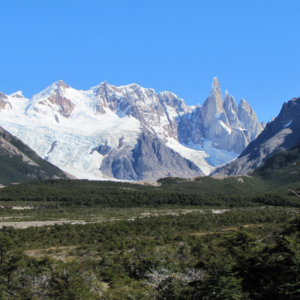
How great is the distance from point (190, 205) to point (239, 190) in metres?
44.3

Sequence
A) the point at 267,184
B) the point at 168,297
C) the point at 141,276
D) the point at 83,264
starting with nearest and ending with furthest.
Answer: the point at 168,297 < the point at 141,276 < the point at 83,264 < the point at 267,184

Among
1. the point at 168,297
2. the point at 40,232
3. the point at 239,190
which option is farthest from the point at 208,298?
the point at 239,190

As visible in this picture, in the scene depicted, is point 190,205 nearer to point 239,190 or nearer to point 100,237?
point 239,190

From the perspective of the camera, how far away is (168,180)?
19738 centimetres

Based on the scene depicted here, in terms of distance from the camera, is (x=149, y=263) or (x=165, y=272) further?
(x=149, y=263)

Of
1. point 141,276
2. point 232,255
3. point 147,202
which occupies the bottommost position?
point 141,276

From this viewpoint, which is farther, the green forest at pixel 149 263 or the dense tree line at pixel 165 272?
the green forest at pixel 149 263

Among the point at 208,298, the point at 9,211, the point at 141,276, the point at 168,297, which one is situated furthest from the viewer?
the point at 9,211

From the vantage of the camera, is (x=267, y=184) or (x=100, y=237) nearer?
(x=100, y=237)

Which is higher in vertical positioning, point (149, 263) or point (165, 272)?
point (149, 263)

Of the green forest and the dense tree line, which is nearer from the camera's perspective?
the dense tree line

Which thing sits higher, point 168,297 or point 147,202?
point 147,202

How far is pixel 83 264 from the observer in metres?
33.2

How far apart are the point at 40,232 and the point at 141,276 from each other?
30.3 m
